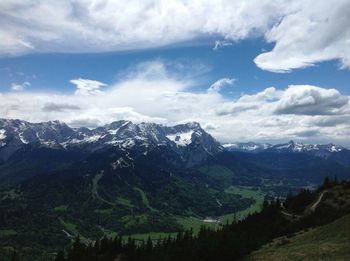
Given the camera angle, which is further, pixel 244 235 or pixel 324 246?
pixel 244 235

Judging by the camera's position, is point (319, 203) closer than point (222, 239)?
No

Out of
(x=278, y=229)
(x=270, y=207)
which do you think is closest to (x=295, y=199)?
(x=270, y=207)

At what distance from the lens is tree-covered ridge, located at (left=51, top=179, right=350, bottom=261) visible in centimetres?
10862

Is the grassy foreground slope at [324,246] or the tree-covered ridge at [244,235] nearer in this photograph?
the grassy foreground slope at [324,246]

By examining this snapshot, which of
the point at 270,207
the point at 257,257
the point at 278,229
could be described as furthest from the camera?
the point at 270,207

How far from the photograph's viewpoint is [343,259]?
6125 centimetres

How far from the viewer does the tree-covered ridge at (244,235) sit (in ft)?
356

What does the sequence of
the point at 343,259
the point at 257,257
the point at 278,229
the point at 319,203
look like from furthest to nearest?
the point at 319,203 → the point at 278,229 → the point at 257,257 → the point at 343,259

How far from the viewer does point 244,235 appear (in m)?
134

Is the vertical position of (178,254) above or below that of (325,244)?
below

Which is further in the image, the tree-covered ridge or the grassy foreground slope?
the tree-covered ridge

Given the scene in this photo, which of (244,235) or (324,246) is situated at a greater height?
(324,246)

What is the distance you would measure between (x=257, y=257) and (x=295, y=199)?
93239mm

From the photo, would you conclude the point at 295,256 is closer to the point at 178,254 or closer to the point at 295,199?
the point at 178,254
